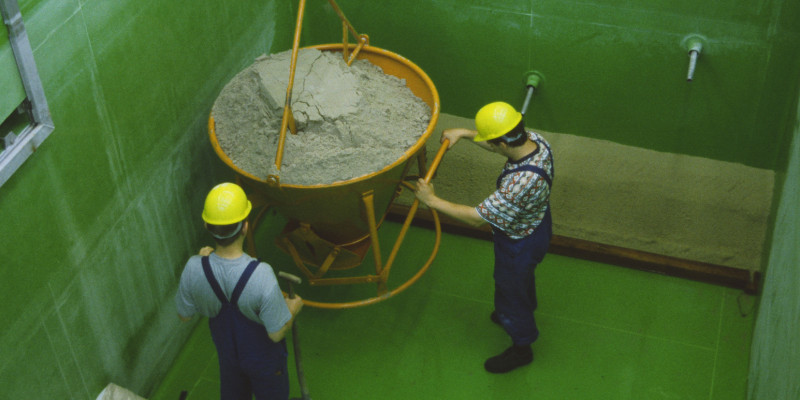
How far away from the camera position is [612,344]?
4.09 metres

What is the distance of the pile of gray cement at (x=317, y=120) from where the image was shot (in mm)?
3365

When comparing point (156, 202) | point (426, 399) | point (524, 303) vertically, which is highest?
point (156, 202)

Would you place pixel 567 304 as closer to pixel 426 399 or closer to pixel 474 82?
pixel 426 399

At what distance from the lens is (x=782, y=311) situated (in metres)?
3.25

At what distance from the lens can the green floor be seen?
12.8 feet

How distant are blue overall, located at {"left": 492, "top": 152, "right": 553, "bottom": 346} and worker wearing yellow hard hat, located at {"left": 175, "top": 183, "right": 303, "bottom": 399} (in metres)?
1.07

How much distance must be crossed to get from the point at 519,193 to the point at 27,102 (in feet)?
6.53

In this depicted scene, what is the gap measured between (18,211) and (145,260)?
974mm

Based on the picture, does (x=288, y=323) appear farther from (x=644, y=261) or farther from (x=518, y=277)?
(x=644, y=261)

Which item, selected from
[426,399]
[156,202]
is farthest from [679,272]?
[156,202]

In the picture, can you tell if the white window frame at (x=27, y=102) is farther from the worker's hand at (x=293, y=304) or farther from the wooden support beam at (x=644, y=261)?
the wooden support beam at (x=644, y=261)

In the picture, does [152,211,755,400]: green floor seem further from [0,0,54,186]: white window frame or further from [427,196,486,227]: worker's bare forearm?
[0,0,54,186]: white window frame

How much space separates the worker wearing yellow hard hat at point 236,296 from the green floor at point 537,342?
2.69ft

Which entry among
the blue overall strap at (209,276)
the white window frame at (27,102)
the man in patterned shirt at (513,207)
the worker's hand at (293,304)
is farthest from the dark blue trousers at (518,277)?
the white window frame at (27,102)
